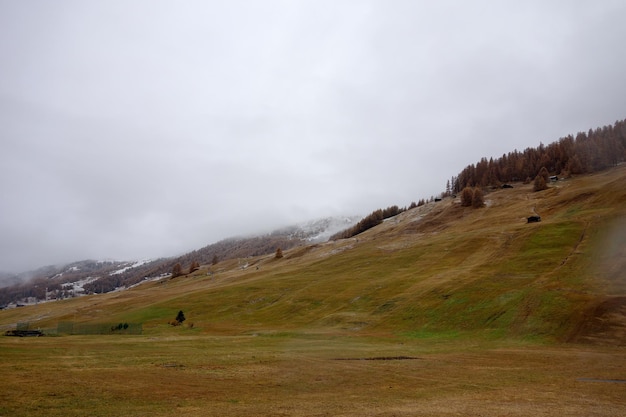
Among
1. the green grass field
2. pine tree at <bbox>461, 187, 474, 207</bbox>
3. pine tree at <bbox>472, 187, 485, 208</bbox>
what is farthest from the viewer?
pine tree at <bbox>461, 187, 474, 207</bbox>

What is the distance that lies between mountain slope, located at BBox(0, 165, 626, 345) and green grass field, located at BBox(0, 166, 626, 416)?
13.7 inches

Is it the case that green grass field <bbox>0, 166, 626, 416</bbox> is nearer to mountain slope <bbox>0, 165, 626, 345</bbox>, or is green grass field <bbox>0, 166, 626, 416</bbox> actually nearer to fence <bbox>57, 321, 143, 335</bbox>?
mountain slope <bbox>0, 165, 626, 345</bbox>

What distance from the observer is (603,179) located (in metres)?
168

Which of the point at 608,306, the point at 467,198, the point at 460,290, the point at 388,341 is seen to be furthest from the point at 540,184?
the point at 388,341

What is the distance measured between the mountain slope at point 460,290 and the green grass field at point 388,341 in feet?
1.14

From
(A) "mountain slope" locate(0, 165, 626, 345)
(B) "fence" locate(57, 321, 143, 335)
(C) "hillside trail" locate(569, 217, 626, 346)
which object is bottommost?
(C) "hillside trail" locate(569, 217, 626, 346)

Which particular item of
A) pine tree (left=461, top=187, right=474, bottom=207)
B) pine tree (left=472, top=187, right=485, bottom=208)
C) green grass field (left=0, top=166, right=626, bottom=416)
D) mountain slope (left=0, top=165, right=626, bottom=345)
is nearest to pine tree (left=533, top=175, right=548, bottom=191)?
pine tree (left=472, top=187, right=485, bottom=208)

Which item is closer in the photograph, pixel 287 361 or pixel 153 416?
pixel 153 416

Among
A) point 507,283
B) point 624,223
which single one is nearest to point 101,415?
point 507,283

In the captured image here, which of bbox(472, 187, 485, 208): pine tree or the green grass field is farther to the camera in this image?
bbox(472, 187, 485, 208): pine tree

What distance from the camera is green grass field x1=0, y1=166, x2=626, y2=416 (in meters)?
23.5

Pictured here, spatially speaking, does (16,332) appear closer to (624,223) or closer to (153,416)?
(153,416)

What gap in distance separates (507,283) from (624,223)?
38.0m

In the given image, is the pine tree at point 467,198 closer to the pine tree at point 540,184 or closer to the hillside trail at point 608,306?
the pine tree at point 540,184
